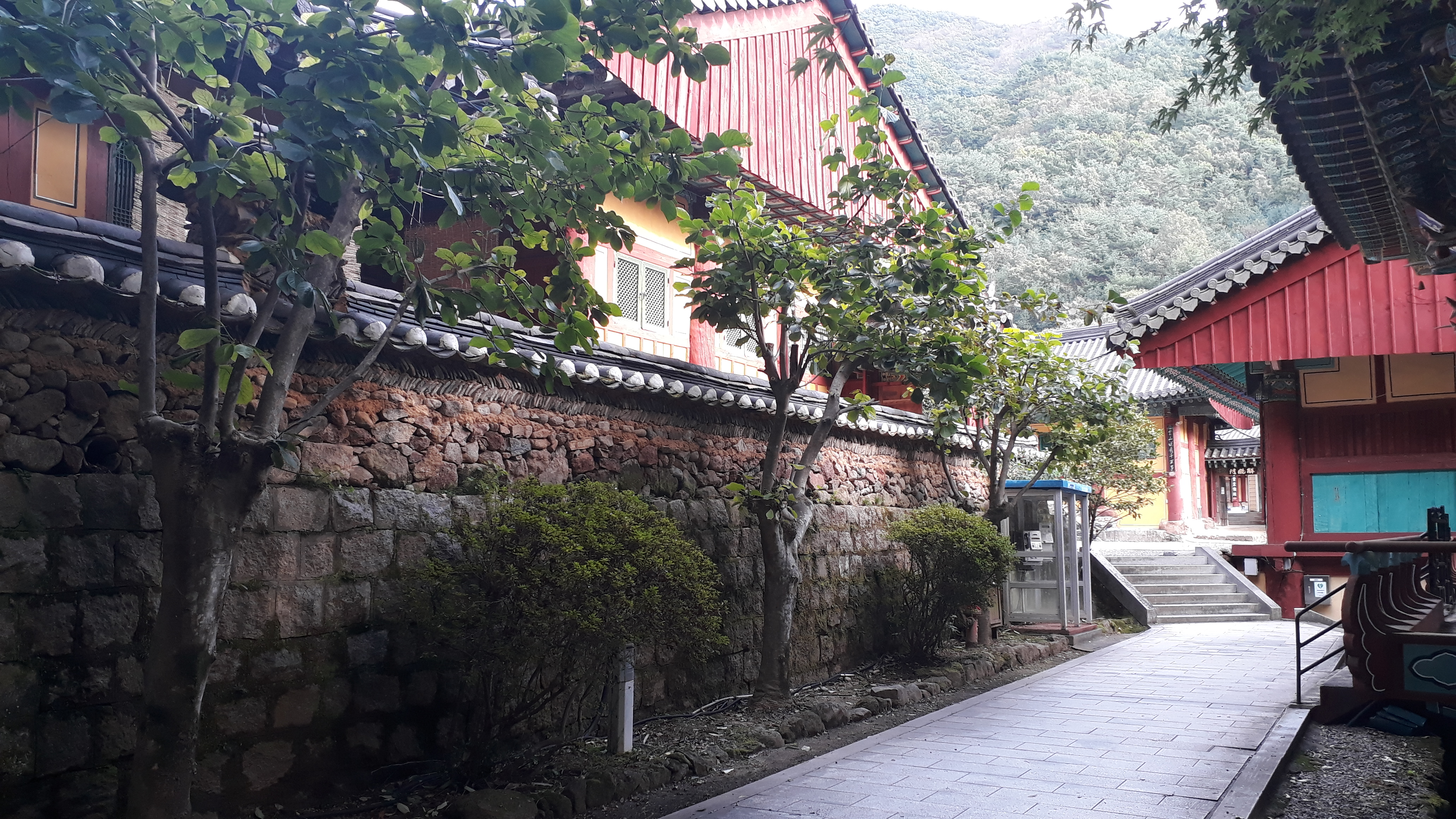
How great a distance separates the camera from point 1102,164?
192 ft

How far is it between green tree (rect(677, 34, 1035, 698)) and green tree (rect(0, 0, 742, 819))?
231cm

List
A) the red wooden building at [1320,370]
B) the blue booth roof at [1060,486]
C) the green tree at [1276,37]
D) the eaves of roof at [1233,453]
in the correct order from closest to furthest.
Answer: the green tree at [1276,37] → the red wooden building at [1320,370] → the blue booth roof at [1060,486] → the eaves of roof at [1233,453]

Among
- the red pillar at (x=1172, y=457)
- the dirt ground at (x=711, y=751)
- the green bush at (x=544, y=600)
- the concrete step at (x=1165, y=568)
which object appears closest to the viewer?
the dirt ground at (x=711, y=751)

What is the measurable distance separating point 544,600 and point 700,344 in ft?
20.9

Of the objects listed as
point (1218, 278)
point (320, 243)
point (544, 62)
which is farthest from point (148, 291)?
point (1218, 278)

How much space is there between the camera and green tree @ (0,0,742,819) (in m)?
3.69

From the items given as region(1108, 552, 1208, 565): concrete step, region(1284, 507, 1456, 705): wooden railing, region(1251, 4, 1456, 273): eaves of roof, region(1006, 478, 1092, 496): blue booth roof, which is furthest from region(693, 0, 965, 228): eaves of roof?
region(1251, 4, 1456, 273): eaves of roof

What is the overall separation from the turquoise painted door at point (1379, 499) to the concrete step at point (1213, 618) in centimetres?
249

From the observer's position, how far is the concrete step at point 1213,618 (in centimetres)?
1645

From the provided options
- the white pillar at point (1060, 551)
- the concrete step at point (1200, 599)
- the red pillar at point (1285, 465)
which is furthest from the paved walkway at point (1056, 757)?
the concrete step at point (1200, 599)

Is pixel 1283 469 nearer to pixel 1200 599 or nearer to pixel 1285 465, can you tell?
pixel 1285 465

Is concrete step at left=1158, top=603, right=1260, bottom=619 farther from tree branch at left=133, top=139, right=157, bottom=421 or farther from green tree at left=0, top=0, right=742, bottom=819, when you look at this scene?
tree branch at left=133, top=139, right=157, bottom=421

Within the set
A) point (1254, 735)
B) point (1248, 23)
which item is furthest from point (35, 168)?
point (1254, 735)

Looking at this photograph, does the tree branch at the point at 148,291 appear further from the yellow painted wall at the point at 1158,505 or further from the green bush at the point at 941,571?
the yellow painted wall at the point at 1158,505
